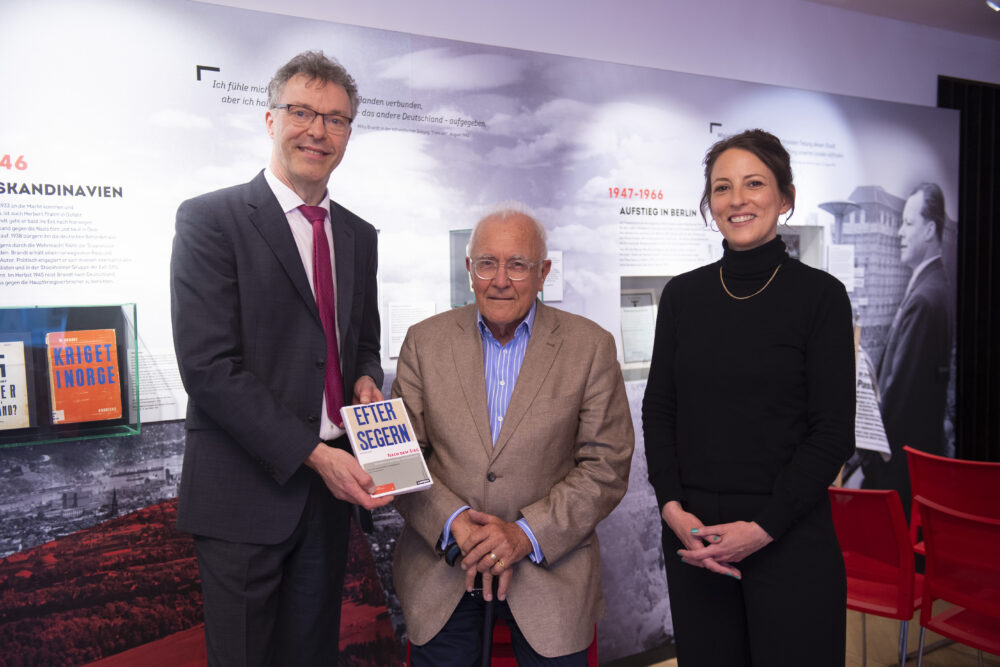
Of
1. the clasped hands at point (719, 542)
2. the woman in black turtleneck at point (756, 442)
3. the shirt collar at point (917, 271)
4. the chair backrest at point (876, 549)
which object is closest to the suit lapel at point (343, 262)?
the woman in black turtleneck at point (756, 442)

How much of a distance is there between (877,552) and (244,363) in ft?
8.10

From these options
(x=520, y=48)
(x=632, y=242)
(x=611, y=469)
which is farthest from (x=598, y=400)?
(x=520, y=48)

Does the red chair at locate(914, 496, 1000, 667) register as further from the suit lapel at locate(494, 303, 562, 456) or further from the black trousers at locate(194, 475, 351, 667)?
the black trousers at locate(194, 475, 351, 667)

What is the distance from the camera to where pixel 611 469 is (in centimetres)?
192

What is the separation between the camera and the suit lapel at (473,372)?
6.26 feet

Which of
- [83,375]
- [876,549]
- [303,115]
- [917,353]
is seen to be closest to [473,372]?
[303,115]

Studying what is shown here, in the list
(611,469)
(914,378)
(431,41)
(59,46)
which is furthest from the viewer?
(914,378)

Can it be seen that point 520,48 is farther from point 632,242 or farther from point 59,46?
point 59,46

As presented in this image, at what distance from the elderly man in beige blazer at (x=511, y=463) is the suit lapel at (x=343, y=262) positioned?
23 centimetres

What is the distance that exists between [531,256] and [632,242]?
1.67 meters

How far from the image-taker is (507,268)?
198 cm

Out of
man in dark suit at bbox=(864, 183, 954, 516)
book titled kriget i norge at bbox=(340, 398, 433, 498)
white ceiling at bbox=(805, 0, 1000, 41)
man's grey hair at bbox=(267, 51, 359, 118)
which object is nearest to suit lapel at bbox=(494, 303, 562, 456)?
book titled kriget i norge at bbox=(340, 398, 433, 498)

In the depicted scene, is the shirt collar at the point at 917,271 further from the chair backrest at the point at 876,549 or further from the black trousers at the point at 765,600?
the black trousers at the point at 765,600

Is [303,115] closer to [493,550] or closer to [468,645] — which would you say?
[493,550]
